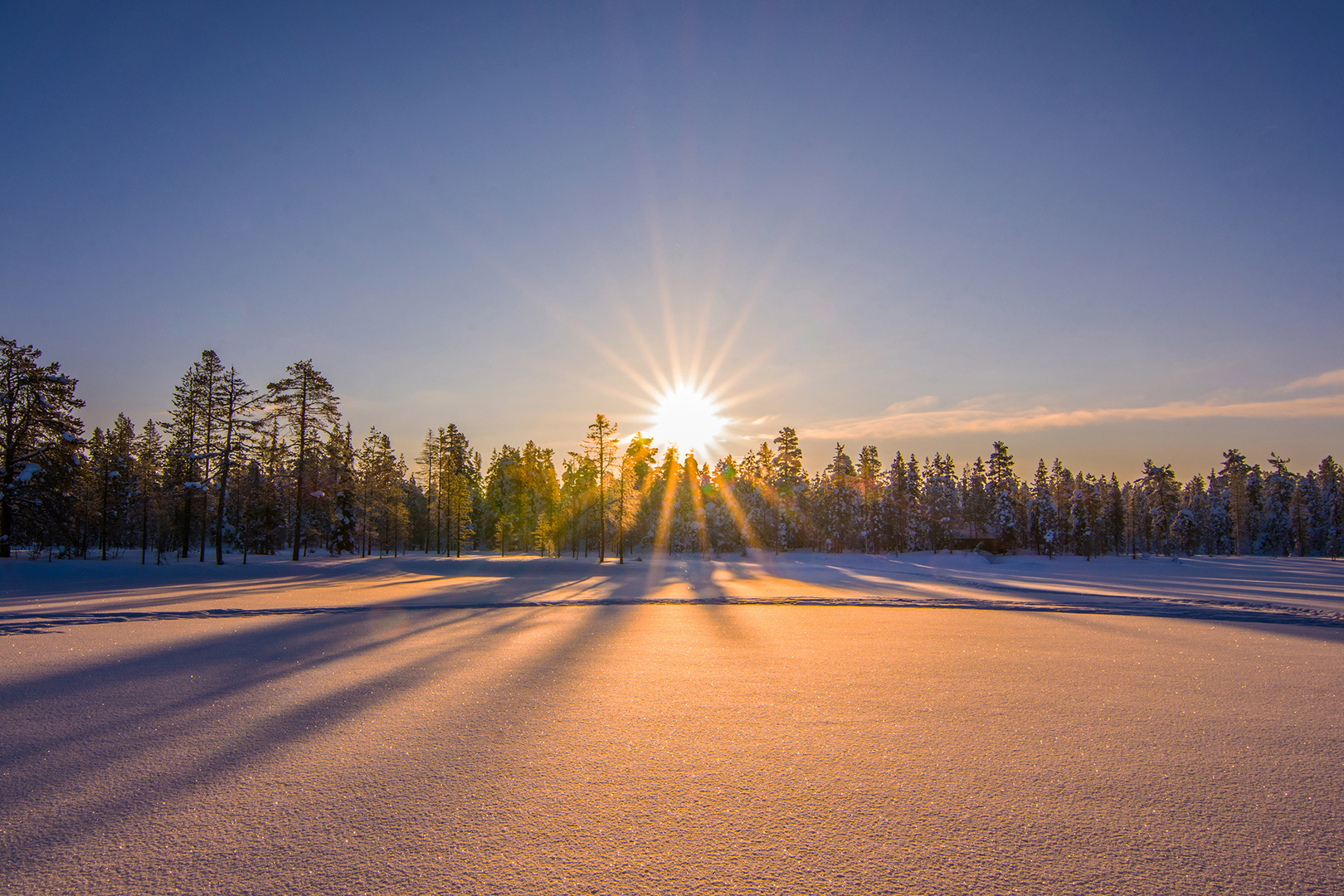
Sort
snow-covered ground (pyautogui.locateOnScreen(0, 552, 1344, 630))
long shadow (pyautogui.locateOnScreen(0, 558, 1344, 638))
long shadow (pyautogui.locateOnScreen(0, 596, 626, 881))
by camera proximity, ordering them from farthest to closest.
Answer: snow-covered ground (pyautogui.locateOnScreen(0, 552, 1344, 630)) < long shadow (pyautogui.locateOnScreen(0, 558, 1344, 638)) < long shadow (pyautogui.locateOnScreen(0, 596, 626, 881))

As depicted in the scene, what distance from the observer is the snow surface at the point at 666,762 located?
3811 millimetres

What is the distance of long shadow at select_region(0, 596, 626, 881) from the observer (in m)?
4.68

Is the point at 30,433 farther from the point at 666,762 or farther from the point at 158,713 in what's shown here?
the point at 666,762

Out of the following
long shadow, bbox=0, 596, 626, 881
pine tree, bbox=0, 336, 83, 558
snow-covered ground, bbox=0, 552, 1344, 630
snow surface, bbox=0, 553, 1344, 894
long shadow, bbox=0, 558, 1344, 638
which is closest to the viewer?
snow surface, bbox=0, 553, 1344, 894

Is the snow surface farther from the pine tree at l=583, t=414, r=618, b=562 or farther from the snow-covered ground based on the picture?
the pine tree at l=583, t=414, r=618, b=562

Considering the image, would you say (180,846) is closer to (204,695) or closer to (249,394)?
(204,695)

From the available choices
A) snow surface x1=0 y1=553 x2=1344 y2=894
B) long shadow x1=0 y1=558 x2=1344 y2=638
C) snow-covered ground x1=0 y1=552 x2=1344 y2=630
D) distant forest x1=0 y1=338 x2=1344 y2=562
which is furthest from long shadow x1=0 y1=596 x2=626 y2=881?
distant forest x1=0 y1=338 x2=1344 y2=562

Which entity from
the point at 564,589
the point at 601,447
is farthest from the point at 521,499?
the point at 564,589

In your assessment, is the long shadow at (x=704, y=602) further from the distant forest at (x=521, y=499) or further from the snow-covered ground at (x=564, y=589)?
the distant forest at (x=521, y=499)

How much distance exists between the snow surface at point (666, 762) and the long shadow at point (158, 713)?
45mm

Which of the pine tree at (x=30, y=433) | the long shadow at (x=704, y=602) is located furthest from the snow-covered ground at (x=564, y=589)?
the pine tree at (x=30, y=433)

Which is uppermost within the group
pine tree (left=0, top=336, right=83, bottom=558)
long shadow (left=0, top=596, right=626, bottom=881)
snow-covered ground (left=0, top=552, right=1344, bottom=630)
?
pine tree (left=0, top=336, right=83, bottom=558)

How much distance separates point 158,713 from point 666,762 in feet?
20.1

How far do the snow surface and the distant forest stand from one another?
33.4m
